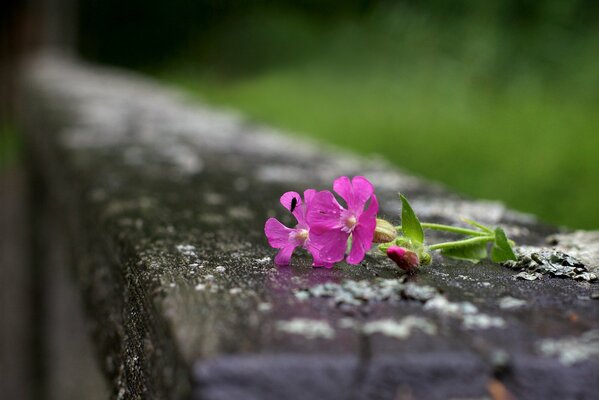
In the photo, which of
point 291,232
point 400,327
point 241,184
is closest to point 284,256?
point 291,232

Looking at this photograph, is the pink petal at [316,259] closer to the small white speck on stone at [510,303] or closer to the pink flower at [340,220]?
the pink flower at [340,220]

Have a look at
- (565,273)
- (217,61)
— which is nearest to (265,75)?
(217,61)

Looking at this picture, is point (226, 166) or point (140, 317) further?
point (226, 166)

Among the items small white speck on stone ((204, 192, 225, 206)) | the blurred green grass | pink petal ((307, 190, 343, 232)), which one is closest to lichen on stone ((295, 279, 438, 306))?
pink petal ((307, 190, 343, 232))

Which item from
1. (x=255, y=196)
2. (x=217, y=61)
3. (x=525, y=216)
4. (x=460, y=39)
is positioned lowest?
(x=217, y=61)

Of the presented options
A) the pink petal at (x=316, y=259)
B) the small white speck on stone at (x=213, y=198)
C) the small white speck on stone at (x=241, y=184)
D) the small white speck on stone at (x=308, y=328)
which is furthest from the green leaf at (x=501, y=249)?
the small white speck on stone at (x=241, y=184)

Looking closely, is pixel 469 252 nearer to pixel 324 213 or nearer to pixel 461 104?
pixel 324 213

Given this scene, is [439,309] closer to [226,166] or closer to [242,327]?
[242,327]
